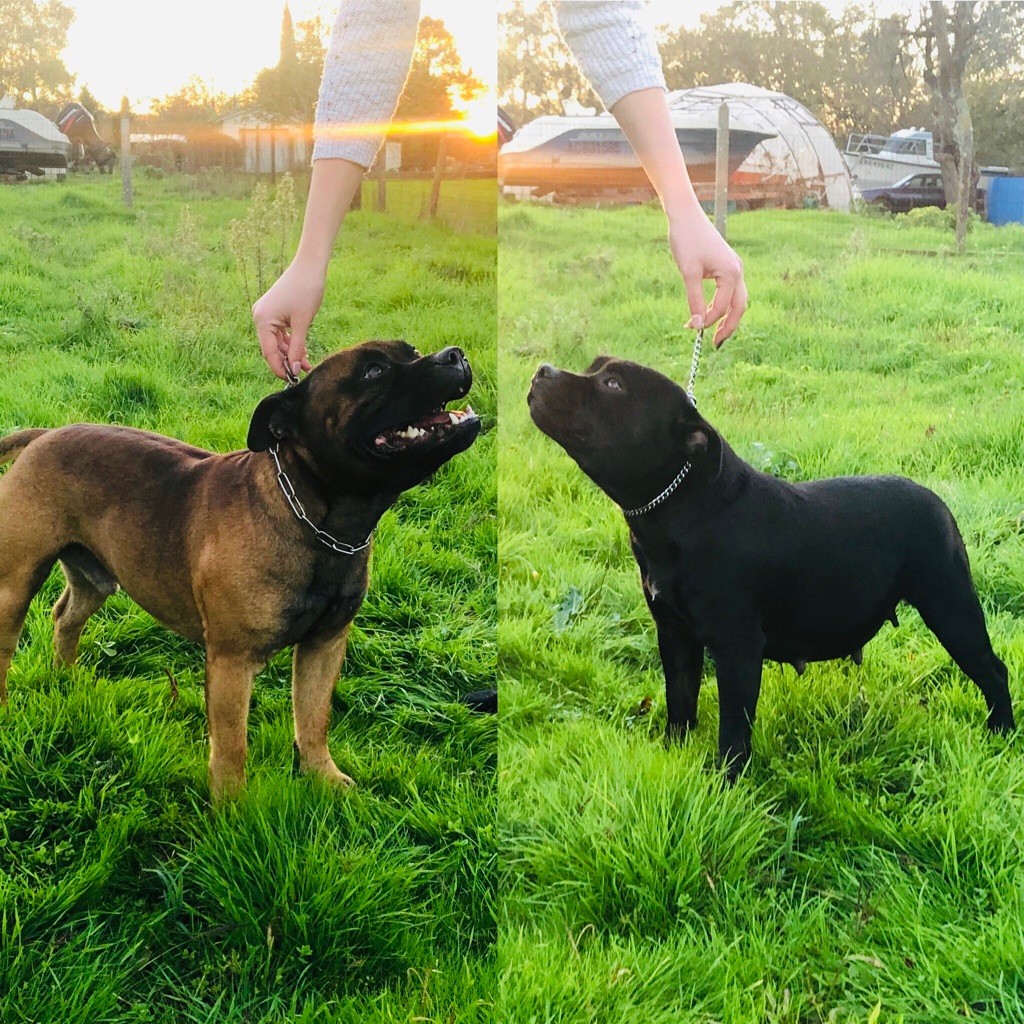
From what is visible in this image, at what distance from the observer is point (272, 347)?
1.67 meters

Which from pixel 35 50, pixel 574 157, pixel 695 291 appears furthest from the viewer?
pixel 574 157

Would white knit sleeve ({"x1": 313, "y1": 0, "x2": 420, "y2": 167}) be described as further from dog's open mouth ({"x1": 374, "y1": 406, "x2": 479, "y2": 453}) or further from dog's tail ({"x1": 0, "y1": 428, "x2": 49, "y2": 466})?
dog's tail ({"x1": 0, "y1": 428, "x2": 49, "y2": 466})

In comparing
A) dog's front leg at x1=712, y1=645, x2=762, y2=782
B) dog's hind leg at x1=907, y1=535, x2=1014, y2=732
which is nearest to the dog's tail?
dog's front leg at x1=712, y1=645, x2=762, y2=782

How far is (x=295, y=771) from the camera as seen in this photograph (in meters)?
1.78

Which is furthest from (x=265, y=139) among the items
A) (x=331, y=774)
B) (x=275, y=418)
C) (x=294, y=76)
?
(x=331, y=774)

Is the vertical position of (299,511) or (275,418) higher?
(275,418)

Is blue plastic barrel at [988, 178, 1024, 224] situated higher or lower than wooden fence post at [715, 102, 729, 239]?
lower

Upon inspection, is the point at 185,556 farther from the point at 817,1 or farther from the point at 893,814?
the point at 817,1

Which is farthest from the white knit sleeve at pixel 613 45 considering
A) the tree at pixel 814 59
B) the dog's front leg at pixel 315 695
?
the dog's front leg at pixel 315 695

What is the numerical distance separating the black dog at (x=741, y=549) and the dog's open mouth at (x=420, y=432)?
166mm

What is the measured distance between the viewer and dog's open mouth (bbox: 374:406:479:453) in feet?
5.25

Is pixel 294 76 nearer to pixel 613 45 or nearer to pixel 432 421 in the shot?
pixel 613 45

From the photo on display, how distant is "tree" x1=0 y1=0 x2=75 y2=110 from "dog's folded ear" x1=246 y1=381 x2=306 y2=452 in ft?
2.08

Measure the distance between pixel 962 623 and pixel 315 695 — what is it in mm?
1208
